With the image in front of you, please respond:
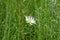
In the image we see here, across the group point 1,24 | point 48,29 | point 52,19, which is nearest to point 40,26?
point 48,29

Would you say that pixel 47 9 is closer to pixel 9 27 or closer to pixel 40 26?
pixel 40 26

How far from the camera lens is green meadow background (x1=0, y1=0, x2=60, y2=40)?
1.88 meters

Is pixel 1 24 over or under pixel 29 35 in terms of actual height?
over

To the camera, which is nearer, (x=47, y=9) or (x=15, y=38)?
(x=15, y=38)

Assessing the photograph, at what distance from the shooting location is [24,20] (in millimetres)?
2023

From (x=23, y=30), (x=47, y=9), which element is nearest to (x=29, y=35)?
(x=23, y=30)

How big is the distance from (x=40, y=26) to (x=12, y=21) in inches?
9.9

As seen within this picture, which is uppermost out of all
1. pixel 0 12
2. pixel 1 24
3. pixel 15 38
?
pixel 0 12

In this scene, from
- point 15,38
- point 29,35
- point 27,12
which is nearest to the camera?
point 15,38

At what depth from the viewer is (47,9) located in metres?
2.14

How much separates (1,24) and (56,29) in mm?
497

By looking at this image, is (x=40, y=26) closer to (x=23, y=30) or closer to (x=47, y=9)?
(x=23, y=30)

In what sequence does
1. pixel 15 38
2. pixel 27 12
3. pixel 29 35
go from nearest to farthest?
1. pixel 15 38
2. pixel 29 35
3. pixel 27 12

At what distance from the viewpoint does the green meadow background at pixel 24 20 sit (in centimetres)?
188
